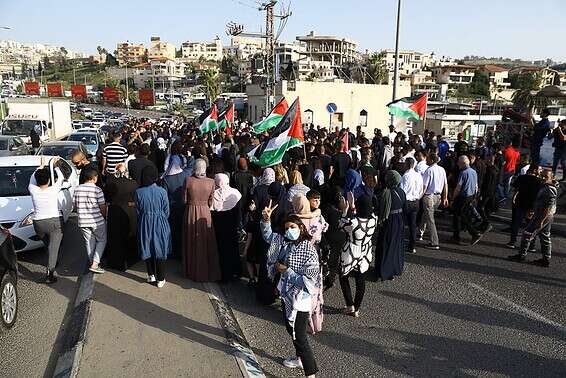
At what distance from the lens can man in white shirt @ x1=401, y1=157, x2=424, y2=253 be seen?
26.3 feet

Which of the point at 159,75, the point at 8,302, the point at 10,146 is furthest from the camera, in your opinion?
the point at 159,75

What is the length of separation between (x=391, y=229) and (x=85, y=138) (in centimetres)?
1736

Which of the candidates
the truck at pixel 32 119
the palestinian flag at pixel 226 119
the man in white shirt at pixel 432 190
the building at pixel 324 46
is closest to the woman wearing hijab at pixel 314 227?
the man in white shirt at pixel 432 190

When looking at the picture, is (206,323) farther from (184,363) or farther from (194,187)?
(194,187)

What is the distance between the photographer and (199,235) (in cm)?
637

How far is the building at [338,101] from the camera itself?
3203 centimetres

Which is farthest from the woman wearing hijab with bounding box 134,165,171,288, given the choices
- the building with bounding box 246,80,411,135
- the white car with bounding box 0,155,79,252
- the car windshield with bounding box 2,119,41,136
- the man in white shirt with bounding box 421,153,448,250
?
the building with bounding box 246,80,411,135

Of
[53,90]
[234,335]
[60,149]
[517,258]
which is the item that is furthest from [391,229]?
[53,90]

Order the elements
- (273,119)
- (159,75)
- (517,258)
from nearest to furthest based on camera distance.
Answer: (517,258) < (273,119) < (159,75)

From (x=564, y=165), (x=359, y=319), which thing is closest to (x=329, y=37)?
(x=564, y=165)

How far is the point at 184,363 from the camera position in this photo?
449 cm

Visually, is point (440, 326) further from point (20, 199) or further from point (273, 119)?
point (273, 119)

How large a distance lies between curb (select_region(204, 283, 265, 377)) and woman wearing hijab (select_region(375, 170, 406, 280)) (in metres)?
2.53

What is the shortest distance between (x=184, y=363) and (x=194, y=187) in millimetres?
2532
